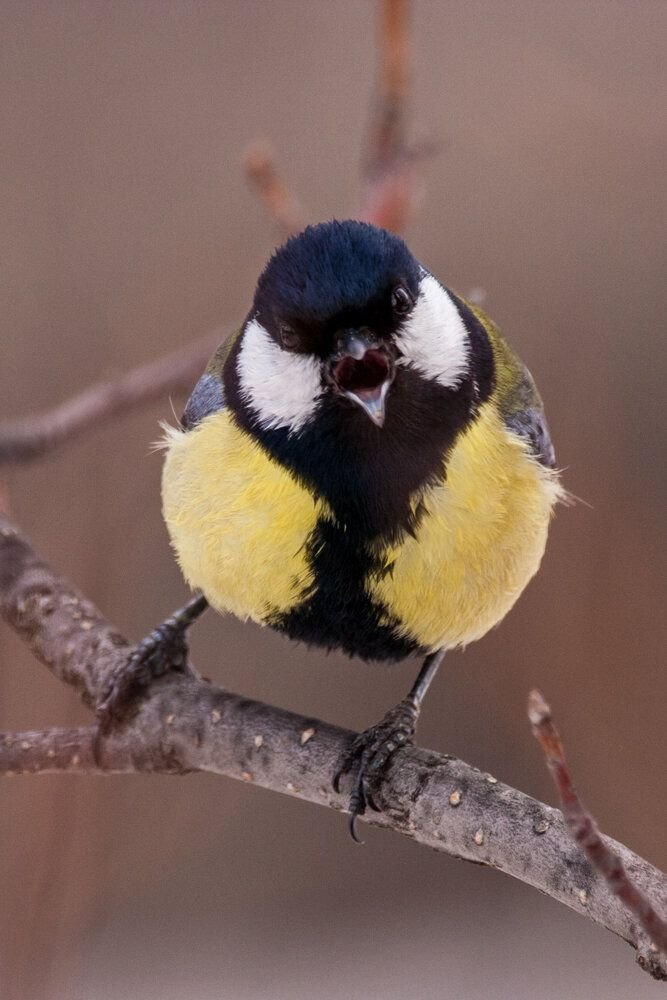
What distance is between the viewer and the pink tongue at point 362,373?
1.07 m

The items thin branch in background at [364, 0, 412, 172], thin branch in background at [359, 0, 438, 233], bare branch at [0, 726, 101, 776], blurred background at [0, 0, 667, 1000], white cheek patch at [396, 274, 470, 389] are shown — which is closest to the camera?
bare branch at [0, 726, 101, 776]

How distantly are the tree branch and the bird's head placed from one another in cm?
29

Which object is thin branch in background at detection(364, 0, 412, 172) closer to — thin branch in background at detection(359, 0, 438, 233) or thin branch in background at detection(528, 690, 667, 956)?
thin branch in background at detection(359, 0, 438, 233)

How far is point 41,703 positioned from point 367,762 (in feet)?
1.52

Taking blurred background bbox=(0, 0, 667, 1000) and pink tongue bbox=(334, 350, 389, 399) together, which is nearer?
pink tongue bbox=(334, 350, 389, 399)

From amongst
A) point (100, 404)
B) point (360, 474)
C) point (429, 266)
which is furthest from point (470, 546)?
point (429, 266)

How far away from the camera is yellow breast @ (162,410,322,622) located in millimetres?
1166

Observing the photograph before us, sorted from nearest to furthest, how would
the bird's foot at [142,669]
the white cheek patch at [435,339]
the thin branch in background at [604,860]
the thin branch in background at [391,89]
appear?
1. the thin branch in background at [604,860]
2. the white cheek patch at [435,339]
3. the bird's foot at [142,669]
4. the thin branch in background at [391,89]

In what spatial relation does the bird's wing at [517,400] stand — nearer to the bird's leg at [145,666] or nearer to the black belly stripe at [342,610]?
the black belly stripe at [342,610]

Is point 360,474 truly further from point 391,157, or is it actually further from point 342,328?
point 391,157

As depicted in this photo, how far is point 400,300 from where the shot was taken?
1.10 m

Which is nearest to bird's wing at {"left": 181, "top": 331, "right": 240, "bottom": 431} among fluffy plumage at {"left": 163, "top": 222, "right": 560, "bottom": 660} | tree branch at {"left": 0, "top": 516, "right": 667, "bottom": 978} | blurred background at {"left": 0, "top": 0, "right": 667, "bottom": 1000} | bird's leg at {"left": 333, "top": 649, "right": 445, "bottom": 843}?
fluffy plumage at {"left": 163, "top": 222, "right": 560, "bottom": 660}

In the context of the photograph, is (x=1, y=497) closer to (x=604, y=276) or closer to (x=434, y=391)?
(x=434, y=391)

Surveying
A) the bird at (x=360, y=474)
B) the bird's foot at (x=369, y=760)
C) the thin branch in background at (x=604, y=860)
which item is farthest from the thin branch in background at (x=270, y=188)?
the thin branch in background at (x=604, y=860)
